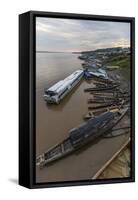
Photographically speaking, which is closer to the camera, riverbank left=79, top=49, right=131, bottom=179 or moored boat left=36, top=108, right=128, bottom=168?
moored boat left=36, top=108, right=128, bottom=168

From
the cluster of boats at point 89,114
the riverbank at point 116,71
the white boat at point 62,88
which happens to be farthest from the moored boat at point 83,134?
the white boat at point 62,88

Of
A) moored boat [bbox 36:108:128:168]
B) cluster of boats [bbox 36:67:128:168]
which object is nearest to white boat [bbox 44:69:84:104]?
cluster of boats [bbox 36:67:128:168]

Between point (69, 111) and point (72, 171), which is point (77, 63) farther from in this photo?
point (72, 171)

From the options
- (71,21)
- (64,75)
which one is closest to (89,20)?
(71,21)

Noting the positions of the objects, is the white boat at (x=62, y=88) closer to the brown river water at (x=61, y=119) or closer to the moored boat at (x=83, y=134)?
the brown river water at (x=61, y=119)

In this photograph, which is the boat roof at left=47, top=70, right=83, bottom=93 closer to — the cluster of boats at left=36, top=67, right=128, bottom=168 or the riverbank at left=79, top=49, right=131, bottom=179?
the cluster of boats at left=36, top=67, right=128, bottom=168

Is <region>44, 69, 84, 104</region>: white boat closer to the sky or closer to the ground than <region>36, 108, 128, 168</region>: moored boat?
closer to the sky
